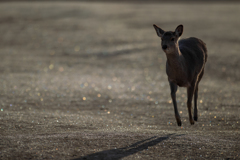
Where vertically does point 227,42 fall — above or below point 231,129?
A: above

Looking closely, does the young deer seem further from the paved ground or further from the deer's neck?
the paved ground

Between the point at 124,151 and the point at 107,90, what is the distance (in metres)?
5.36

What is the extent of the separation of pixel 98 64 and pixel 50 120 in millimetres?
7069

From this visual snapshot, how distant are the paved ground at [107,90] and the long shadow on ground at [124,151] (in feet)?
0.05

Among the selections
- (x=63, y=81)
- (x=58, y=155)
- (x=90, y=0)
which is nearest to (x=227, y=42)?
(x=63, y=81)

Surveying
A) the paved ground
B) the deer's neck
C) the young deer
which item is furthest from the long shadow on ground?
the deer's neck

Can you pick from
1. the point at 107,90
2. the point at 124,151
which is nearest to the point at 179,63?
the point at 124,151

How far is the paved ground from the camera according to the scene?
5.40 metres

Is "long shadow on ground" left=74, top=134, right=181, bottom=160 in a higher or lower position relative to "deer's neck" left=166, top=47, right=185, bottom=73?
lower

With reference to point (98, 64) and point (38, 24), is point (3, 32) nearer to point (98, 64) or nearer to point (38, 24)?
point (38, 24)

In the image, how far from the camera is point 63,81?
11.3m

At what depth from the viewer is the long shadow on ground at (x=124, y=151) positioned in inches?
→ 194

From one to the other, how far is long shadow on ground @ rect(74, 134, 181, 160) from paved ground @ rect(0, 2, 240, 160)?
0.6 inches

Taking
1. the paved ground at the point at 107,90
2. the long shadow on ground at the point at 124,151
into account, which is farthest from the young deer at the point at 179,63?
the long shadow on ground at the point at 124,151
